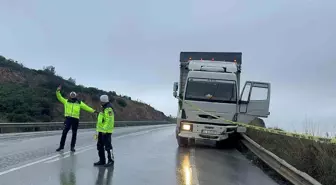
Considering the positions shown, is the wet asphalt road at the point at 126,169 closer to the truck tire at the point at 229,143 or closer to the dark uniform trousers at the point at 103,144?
the dark uniform trousers at the point at 103,144

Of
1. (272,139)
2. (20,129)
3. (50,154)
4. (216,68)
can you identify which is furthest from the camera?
(20,129)

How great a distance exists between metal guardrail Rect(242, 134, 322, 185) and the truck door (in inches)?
76.7

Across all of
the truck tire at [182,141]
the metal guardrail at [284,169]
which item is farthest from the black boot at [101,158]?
the truck tire at [182,141]

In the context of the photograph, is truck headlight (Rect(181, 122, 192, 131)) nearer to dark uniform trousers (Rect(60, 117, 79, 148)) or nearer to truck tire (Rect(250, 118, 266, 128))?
truck tire (Rect(250, 118, 266, 128))

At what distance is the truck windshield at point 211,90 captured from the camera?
14.3 m

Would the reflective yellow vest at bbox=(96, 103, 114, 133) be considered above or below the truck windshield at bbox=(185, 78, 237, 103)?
below

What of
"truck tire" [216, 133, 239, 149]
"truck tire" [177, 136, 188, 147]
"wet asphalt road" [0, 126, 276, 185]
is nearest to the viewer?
"wet asphalt road" [0, 126, 276, 185]

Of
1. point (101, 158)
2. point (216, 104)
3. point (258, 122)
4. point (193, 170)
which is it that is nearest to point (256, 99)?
point (216, 104)

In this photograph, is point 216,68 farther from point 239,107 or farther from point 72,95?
point 72,95

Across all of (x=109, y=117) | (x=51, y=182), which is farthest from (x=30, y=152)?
(x=51, y=182)

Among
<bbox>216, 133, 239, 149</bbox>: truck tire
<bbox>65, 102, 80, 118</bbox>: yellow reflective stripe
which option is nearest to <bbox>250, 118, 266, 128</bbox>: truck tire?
<bbox>216, 133, 239, 149</bbox>: truck tire

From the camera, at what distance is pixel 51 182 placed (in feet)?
23.7

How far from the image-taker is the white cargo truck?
1395cm

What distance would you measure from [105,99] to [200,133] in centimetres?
522
